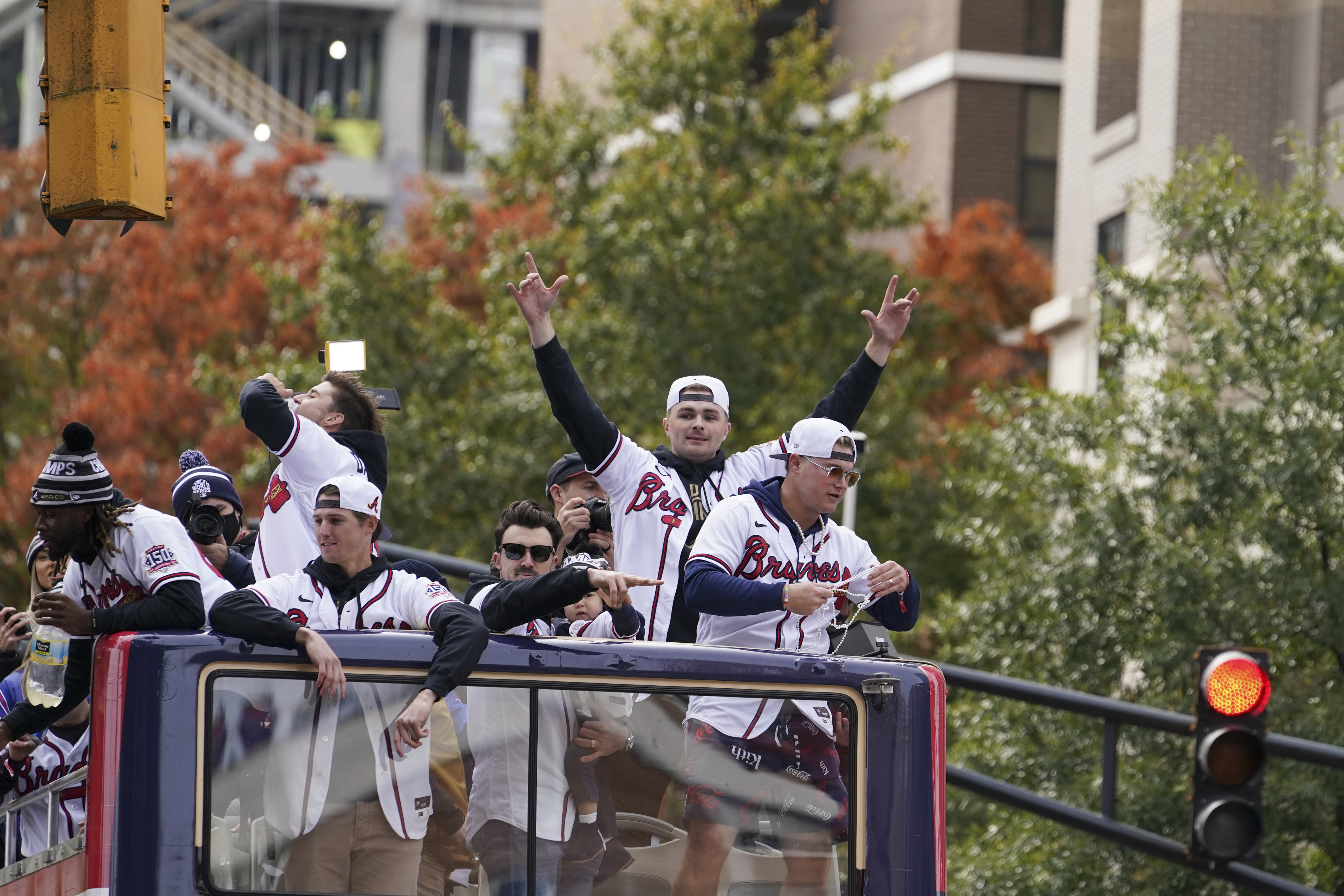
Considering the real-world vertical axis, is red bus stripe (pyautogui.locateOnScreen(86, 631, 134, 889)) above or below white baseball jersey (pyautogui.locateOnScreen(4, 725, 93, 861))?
above

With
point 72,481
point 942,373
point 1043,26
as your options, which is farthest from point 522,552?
point 1043,26

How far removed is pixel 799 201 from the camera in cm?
2169

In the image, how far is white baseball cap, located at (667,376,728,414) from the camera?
698 cm

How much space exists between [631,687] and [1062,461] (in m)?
9.71

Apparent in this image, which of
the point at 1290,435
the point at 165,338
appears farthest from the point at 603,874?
A: the point at 165,338

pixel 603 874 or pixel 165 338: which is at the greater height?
Answer: pixel 165 338

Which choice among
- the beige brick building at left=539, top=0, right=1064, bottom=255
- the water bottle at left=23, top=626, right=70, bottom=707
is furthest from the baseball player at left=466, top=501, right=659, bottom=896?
the beige brick building at left=539, top=0, right=1064, bottom=255

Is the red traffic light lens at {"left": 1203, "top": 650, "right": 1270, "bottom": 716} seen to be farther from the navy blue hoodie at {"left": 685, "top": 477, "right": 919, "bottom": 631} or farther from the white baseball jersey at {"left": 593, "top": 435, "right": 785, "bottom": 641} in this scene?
the white baseball jersey at {"left": 593, "top": 435, "right": 785, "bottom": 641}

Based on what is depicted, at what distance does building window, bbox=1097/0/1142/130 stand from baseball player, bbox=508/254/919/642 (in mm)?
18631

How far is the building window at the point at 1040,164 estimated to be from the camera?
34.4 meters

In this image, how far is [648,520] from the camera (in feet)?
22.8

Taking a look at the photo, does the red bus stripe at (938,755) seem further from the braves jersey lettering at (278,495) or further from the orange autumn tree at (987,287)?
the orange autumn tree at (987,287)

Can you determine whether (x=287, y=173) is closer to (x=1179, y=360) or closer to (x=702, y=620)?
(x=1179, y=360)

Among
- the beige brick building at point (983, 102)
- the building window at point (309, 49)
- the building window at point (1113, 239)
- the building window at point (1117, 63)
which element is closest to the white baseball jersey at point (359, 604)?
the building window at point (1113, 239)
